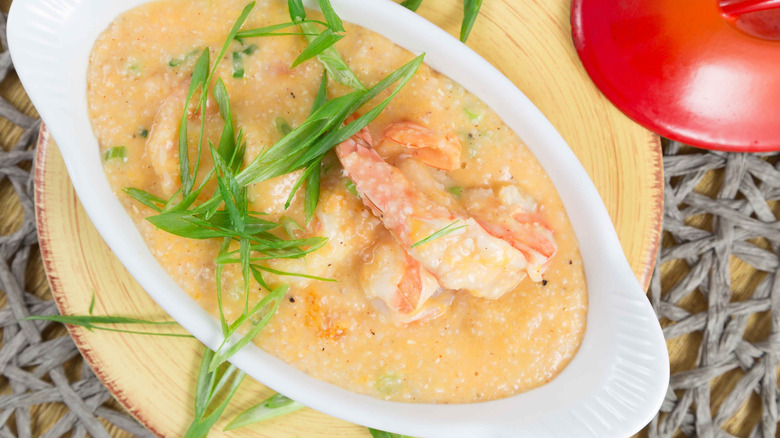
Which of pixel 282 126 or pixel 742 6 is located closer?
pixel 282 126

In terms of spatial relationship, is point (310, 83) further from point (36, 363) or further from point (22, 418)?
point (22, 418)

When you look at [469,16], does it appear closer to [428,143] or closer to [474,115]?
[474,115]

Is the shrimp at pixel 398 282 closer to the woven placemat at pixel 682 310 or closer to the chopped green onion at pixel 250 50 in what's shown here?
the chopped green onion at pixel 250 50

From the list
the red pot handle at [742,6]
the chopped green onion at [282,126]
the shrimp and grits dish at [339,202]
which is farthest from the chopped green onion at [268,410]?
the red pot handle at [742,6]

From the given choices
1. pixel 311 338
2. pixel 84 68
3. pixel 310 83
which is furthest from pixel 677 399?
pixel 84 68

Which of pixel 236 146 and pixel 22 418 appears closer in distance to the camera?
pixel 236 146

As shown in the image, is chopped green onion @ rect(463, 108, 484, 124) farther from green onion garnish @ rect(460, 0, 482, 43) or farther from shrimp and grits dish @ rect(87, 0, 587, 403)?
green onion garnish @ rect(460, 0, 482, 43)

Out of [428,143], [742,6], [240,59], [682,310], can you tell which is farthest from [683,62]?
[240,59]
